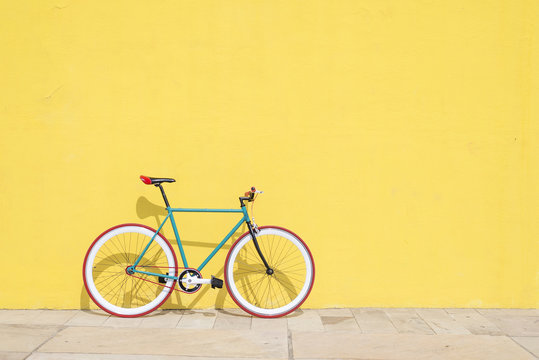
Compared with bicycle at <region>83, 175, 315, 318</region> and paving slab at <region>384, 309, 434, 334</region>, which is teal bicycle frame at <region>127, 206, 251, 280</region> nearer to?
bicycle at <region>83, 175, 315, 318</region>

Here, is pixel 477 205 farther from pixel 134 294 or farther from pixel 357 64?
pixel 134 294

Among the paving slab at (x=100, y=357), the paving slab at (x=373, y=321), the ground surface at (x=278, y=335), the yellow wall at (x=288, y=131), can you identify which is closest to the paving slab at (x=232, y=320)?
the ground surface at (x=278, y=335)

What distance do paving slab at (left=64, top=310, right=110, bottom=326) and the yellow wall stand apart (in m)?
0.16

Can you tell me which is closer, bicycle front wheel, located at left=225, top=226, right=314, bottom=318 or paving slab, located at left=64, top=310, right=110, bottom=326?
paving slab, located at left=64, top=310, right=110, bottom=326

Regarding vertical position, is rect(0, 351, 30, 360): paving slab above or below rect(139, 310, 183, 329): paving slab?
above

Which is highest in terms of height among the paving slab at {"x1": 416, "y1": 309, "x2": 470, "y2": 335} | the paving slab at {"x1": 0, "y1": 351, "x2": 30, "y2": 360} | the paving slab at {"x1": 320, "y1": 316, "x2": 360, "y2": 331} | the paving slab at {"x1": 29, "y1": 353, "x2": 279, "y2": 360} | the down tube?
the down tube

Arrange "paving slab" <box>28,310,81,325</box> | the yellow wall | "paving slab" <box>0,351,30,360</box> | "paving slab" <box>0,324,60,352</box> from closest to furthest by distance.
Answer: "paving slab" <box>0,351,30,360</box> → "paving slab" <box>0,324,60,352</box> → "paving slab" <box>28,310,81,325</box> → the yellow wall

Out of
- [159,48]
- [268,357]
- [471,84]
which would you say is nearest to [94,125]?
[159,48]

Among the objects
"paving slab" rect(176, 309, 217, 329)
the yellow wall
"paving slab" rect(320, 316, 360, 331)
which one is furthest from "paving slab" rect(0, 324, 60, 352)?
"paving slab" rect(320, 316, 360, 331)

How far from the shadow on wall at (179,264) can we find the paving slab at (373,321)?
115 cm

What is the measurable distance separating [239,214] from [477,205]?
2.16m

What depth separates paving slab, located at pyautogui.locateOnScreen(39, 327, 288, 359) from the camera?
3.76m

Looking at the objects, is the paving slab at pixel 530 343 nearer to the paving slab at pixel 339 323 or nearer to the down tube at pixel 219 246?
the paving slab at pixel 339 323

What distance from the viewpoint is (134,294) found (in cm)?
488
